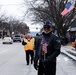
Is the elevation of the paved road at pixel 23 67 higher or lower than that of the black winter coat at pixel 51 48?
lower

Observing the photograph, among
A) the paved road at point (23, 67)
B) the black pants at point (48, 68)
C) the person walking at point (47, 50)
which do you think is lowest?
the paved road at point (23, 67)

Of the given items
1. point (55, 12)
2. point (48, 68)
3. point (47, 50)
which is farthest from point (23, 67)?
point (55, 12)

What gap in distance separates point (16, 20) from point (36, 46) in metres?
138

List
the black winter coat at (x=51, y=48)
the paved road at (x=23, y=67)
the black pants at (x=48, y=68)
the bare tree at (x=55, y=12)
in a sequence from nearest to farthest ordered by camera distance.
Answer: the black winter coat at (x=51, y=48) → the black pants at (x=48, y=68) → the paved road at (x=23, y=67) → the bare tree at (x=55, y=12)

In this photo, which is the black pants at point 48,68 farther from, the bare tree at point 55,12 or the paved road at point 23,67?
the bare tree at point 55,12

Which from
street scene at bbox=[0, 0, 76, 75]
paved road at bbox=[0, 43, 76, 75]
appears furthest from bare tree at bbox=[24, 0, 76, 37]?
paved road at bbox=[0, 43, 76, 75]

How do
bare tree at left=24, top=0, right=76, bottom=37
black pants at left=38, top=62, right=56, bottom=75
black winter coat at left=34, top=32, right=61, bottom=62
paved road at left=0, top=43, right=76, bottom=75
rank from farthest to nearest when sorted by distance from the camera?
bare tree at left=24, top=0, right=76, bottom=37 < paved road at left=0, top=43, right=76, bottom=75 < black pants at left=38, top=62, right=56, bottom=75 < black winter coat at left=34, top=32, right=61, bottom=62

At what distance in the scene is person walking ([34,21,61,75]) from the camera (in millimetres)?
6496

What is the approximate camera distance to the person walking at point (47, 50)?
256 inches

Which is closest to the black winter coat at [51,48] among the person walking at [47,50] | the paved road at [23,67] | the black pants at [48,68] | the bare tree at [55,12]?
the person walking at [47,50]

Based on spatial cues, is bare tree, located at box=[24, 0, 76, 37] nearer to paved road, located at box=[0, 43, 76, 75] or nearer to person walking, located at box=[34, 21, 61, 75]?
paved road, located at box=[0, 43, 76, 75]

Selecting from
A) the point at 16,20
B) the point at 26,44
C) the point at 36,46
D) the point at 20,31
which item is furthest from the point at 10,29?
the point at 36,46

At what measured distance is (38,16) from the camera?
6556 cm

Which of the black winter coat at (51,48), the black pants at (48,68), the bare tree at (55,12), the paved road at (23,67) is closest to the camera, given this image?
the black winter coat at (51,48)
